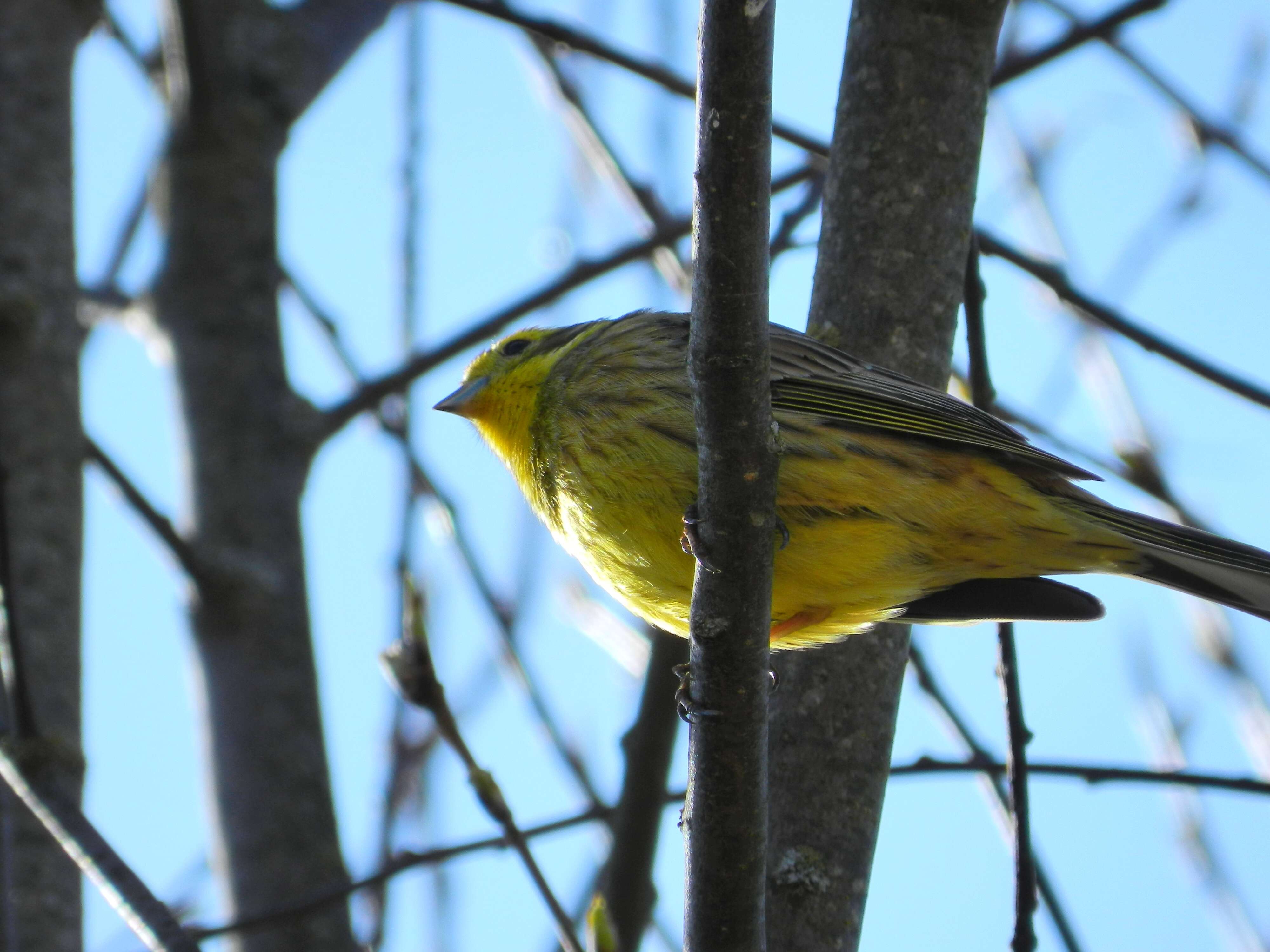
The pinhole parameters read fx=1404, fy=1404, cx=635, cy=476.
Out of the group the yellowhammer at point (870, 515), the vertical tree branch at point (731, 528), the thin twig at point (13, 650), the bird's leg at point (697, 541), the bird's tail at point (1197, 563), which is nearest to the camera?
the vertical tree branch at point (731, 528)

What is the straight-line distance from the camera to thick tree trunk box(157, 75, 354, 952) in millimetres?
4434

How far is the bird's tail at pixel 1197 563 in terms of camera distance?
11.7 feet

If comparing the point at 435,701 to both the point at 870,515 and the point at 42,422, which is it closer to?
the point at 870,515

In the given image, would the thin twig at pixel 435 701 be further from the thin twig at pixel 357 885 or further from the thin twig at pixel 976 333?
the thin twig at pixel 976 333

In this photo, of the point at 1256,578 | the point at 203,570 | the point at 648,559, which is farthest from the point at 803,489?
the point at 203,570

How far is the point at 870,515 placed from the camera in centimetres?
374

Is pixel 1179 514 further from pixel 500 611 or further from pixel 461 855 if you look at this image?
pixel 461 855

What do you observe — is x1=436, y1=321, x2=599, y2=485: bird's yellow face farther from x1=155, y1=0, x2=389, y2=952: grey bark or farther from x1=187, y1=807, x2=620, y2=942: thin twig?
x1=187, y1=807, x2=620, y2=942: thin twig

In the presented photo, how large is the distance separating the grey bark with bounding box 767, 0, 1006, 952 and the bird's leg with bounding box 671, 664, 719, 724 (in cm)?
29

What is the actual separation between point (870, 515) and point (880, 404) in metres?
0.32

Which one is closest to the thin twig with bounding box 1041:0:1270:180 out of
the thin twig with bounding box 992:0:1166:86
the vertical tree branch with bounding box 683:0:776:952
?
the thin twig with bounding box 992:0:1166:86

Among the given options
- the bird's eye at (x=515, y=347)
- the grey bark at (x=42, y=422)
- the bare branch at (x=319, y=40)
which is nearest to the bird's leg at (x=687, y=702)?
the grey bark at (x=42, y=422)

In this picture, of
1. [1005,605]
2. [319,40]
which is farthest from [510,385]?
[319,40]

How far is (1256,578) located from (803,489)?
3.80 feet
